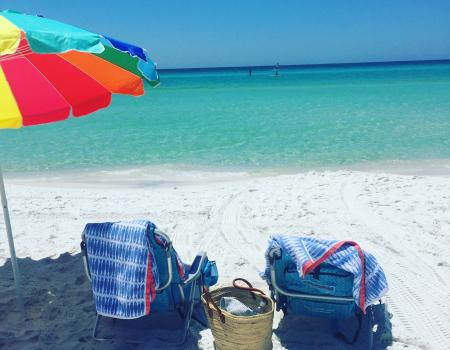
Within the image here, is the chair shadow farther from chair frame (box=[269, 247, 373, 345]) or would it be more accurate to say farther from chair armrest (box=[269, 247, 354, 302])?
chair armrest (box=[269, 247, 354, 302])

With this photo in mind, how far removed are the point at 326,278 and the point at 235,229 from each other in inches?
89.4

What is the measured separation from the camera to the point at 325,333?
3199 mm

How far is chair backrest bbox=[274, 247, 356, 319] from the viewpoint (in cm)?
292

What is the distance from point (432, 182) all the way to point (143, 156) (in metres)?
6.19

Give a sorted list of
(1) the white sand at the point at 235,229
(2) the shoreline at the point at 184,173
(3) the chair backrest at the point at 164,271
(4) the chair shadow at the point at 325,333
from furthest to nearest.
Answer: (2) the shoreline at the point at 184,173 → (1) the white sand at the point at 235,229 → (4) the chair shadow at the point at 325,333 → (3) the chair backrest at the point at 164,271

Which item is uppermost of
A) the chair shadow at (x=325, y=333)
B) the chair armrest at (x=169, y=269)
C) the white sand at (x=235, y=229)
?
the chair armrest at (x=169, y=269)

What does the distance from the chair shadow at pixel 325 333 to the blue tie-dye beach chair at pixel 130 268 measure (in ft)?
2.46

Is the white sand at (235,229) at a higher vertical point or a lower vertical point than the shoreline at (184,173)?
higher

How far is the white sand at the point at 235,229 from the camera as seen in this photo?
3271 mm

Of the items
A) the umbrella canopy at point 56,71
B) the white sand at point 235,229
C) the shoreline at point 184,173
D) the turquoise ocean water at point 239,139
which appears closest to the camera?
the umbrella canopy at point 56,71

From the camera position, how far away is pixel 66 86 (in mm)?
2857

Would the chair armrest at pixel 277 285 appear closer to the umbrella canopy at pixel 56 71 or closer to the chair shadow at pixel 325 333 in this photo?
the chair shadow at pixel 325 333

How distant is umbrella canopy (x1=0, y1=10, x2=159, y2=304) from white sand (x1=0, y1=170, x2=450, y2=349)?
59cm

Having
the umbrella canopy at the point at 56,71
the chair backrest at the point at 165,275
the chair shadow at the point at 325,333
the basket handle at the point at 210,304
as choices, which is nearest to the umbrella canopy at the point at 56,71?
the umbrella canopy at the point at 56,71
